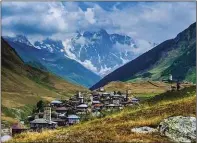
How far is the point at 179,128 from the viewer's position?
23125mm

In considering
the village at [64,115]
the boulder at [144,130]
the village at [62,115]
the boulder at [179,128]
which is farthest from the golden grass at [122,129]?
the village at [64,115]

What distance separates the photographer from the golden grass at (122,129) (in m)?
22.8

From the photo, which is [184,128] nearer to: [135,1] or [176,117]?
[176,117]

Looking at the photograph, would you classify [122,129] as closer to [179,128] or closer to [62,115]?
[179,128]

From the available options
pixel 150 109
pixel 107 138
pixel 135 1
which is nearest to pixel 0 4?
pixel 135 1

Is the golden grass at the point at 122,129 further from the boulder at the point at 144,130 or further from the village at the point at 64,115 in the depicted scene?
the village at the point at 64,115

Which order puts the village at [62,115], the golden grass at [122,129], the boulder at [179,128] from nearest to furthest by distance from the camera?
the boulder at [179,128] → the golden grass at [122,129] → the village at [62,115]

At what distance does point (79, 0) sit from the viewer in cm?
2125

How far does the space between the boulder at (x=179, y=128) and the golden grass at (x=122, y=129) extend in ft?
1.56

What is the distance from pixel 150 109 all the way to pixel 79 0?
10704mm

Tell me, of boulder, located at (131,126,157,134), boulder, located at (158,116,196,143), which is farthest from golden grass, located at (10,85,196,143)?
boulder, located at (158,116,196,143)

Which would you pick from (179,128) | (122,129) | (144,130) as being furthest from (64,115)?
(179,128)

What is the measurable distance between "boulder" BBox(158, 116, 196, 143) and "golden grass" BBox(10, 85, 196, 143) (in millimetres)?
474

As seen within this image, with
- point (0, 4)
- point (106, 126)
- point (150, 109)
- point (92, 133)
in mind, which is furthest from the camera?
point (150, 109)
